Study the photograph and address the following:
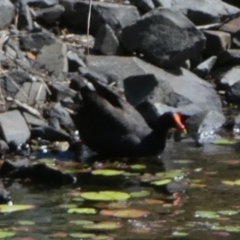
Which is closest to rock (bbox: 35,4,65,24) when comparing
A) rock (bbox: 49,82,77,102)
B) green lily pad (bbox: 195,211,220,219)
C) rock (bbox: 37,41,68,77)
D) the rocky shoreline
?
the rocky shoreline

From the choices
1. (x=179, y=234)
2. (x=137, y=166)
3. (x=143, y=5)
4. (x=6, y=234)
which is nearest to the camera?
(x=6, y=234)

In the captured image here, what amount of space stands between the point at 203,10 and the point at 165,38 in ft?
6.45

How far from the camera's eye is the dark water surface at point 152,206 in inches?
248

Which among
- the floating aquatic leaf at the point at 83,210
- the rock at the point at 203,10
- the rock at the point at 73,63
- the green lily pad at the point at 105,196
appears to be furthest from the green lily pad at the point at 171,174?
the rock at the point at 203,10

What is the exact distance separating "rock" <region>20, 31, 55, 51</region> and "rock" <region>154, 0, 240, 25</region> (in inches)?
89.0

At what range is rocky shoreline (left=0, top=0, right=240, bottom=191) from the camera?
32.0 feet

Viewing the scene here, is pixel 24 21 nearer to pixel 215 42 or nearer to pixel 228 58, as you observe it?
pixel 215 42

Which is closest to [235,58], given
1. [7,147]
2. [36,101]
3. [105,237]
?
[36,101]

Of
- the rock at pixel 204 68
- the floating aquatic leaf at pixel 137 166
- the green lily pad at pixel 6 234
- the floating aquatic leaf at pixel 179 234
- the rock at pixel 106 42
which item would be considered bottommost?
the floating aquatic leaf at pixel 137 166

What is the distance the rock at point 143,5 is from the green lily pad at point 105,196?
604 centimetres

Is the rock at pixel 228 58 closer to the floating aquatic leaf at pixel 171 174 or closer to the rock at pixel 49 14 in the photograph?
the rock at pixel 49 14

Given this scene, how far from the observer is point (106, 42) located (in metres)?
11.8

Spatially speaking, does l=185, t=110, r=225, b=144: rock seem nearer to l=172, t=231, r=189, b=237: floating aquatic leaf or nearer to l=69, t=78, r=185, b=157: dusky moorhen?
l=69, t=78, r=185, b=157: dusky moorhen

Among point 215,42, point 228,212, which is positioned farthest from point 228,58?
point 228,212
